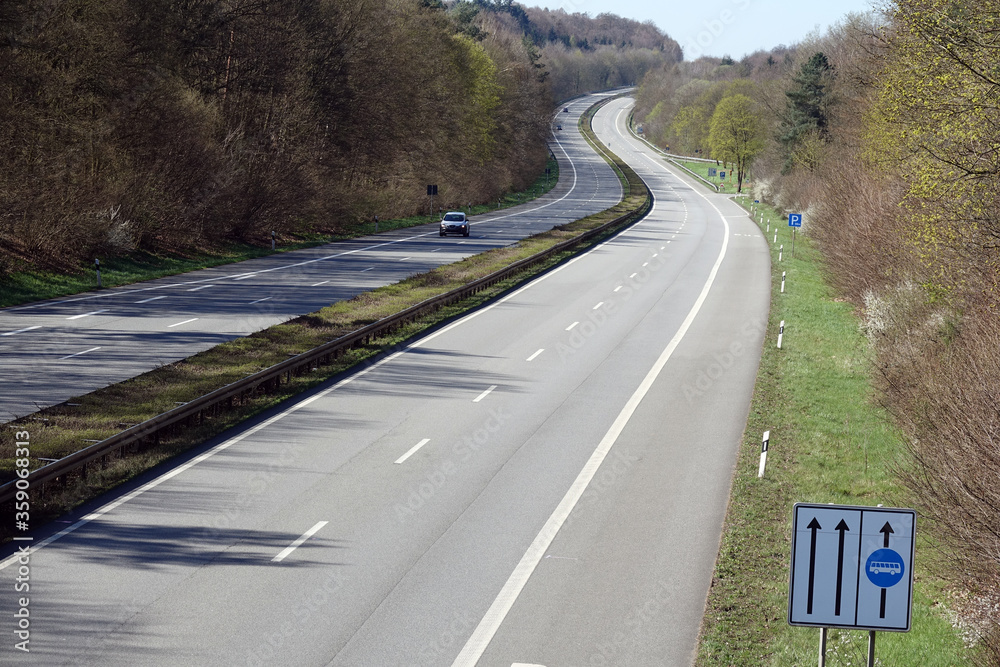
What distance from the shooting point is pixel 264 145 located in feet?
163

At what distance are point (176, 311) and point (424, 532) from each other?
18.0 m

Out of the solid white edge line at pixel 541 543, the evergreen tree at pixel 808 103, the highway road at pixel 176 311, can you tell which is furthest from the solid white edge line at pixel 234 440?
the evergreen tree at pixel 808 103

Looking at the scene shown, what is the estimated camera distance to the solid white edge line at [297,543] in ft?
37.1

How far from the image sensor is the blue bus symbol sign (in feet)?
21.6

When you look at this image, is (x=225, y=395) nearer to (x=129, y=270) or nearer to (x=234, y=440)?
(x=234, y=440)

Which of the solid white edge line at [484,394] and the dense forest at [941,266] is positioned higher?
the dense forest at [941,266]

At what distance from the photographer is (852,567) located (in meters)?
6.63

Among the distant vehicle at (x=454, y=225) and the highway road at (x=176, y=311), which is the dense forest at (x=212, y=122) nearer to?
the highway road at (x=176, y=311)

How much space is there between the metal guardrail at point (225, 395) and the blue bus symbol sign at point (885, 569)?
393 inches

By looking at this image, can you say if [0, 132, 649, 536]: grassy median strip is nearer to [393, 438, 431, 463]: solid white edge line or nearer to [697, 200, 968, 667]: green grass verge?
[393, 438, 431, 463]: solid white edge line

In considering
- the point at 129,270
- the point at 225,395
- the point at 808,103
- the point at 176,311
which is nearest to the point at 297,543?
the point at 225,395

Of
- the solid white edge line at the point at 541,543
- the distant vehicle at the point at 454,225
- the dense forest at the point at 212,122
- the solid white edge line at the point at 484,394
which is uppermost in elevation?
the dense forest at the point at 212,122

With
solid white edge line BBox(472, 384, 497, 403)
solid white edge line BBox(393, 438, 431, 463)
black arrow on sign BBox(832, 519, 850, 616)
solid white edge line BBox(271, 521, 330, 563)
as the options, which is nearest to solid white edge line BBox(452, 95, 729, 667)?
solid white edge line BBox(271, 521, 330, 563)

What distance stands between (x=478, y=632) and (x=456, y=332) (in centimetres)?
1812
